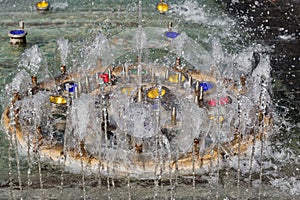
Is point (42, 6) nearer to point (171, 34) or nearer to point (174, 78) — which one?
point (171, 34)

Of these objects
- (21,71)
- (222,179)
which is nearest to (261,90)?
(222,179)

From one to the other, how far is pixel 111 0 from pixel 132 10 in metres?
0.83

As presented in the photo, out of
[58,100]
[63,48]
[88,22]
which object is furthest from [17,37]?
[58,100]

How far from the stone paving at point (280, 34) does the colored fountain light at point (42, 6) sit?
4.73m

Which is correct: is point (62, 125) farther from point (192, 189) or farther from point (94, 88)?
point (192, 189)

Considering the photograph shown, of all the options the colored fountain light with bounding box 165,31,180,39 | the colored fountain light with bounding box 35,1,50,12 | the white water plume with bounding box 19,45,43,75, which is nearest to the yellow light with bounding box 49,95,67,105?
the white water plume with bounding box 19,45,43,75

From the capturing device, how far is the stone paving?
10891 mm

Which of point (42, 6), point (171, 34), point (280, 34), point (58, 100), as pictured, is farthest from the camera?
point (42, 6)

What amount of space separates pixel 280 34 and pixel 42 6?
19.8ft

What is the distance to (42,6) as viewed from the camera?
14.6 metres

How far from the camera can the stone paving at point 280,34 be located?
10.9m

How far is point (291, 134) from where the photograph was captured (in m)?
9.61

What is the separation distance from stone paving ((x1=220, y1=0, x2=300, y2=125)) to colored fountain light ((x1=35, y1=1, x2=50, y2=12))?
4.73 m

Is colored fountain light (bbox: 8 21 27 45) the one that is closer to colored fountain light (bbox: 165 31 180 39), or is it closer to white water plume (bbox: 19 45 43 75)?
white water plume (bbox: 19 45 43 75)
